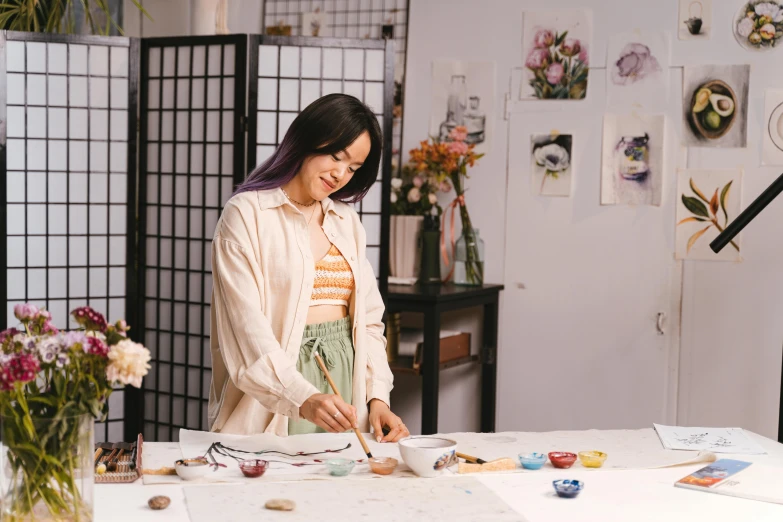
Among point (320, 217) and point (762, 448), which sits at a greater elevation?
point (320, 217)

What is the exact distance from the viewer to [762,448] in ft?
6.86

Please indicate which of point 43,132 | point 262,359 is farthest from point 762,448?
point 43,132

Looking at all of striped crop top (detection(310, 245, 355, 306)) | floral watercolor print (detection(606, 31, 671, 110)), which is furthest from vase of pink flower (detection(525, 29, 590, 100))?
striped crop top (detection(310, 245, 355, 306))

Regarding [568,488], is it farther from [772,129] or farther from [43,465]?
[772,129]

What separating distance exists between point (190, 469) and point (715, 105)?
272 centimetres

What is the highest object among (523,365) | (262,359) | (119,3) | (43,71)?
(119,3)

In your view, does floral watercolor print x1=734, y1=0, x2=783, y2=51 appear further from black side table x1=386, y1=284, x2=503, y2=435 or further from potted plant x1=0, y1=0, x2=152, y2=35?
potted plant x1=0, y1=0, x2=152, y2=35

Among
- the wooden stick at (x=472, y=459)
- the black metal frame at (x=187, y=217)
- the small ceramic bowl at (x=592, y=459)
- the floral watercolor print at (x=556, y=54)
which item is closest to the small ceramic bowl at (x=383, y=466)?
the wooden stick at (x=472, y=459)

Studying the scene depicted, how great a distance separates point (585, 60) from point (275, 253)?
2116 millimetres

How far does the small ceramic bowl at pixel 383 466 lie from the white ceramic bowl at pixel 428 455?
0.09 ft

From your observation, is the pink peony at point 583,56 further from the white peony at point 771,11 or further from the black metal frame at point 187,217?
the black metal frame at point 187,217

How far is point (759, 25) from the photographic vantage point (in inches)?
142

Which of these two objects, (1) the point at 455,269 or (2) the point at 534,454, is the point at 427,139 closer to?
(1) the point at 455,269

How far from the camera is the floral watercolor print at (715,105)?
3.65m
